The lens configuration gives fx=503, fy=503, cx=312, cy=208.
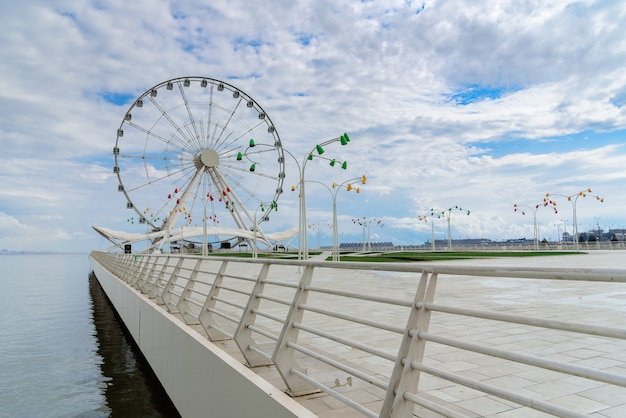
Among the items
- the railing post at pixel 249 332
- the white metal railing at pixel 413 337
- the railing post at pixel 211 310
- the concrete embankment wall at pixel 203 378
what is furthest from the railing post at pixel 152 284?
the railing post at pixel 249 332

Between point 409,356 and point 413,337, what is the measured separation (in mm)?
112

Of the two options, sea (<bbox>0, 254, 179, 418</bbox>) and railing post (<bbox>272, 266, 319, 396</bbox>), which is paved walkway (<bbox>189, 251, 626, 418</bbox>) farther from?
sea (<bbox>0, 254, 179, 418</bbox>)

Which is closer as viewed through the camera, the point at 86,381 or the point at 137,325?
the point at 86,381

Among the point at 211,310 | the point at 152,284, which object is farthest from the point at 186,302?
the point at 152,284

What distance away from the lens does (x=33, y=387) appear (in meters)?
10.4

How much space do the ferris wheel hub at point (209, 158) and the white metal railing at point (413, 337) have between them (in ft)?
127

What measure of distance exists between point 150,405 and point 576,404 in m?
7.05

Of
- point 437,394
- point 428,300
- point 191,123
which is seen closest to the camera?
point 428,300

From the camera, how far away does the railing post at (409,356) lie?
9.60ft

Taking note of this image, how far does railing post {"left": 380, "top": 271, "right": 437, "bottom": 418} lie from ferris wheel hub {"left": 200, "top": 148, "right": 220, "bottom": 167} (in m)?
49.4

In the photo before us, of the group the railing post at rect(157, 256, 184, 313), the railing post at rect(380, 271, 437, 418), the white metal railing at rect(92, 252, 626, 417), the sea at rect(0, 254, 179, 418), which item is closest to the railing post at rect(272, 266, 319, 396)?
the white metal railing at rect(92, 252, 626, 417)

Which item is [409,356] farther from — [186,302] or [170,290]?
[170,290]

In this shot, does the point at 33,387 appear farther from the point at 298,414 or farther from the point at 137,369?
the point at 298,414

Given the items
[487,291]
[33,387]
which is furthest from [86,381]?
[487,291]
